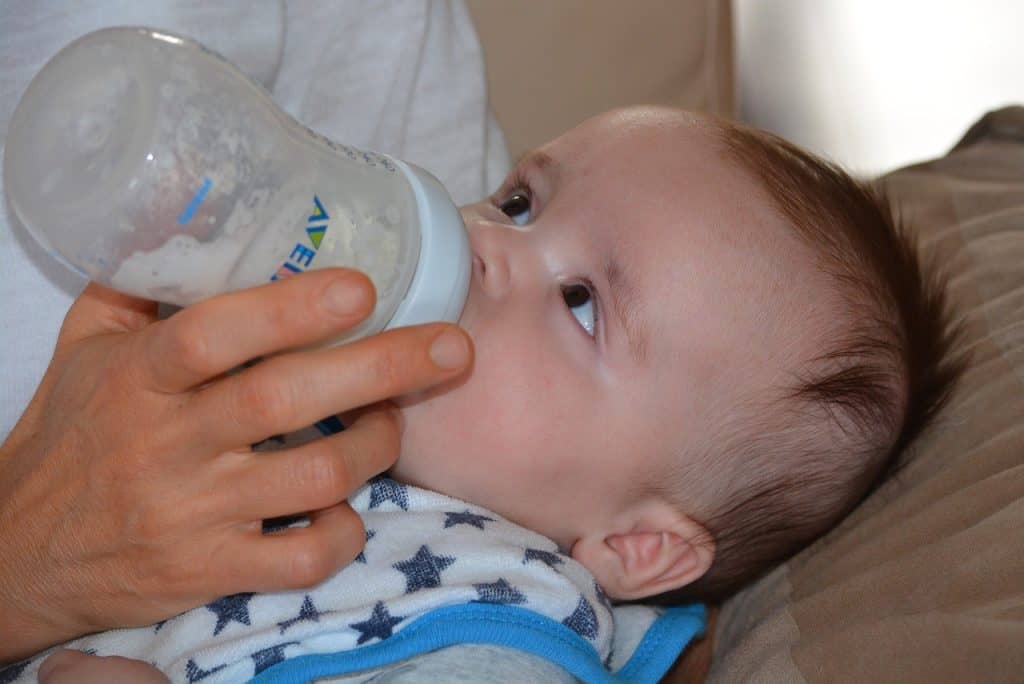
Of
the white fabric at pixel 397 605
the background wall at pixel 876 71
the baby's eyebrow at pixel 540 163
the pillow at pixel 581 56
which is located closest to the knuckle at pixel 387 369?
the white fabric at pixel 397 605

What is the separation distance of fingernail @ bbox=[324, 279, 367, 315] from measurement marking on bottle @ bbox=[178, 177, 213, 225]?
0.38ft

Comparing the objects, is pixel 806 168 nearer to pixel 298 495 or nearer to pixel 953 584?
pixel 953 584

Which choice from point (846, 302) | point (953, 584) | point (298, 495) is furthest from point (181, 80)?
point (953, 584)

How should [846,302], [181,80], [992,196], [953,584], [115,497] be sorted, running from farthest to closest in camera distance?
[992,196], [846,302], [953,584], [115,497], [181,80]

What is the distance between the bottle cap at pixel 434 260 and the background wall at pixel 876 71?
91.0 inches

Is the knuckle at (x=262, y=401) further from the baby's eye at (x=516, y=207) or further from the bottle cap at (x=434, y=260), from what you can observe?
the baby's eye at (x=516, y=207)

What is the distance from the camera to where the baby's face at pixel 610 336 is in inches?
45.6

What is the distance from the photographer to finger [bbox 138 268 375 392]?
0.88 meters

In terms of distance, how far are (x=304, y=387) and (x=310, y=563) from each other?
0.17 metres

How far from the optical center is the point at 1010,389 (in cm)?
132

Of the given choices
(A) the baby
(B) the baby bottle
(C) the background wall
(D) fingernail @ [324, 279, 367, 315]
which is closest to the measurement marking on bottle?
(B) the baby bottle

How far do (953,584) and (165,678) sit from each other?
78 centimetres

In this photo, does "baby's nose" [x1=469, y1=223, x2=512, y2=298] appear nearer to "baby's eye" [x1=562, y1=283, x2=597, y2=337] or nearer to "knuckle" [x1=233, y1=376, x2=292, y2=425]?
"baby's eye" [x1=562, y1=283, x2=597, y2=337]

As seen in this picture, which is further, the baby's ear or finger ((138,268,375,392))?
the baby's ear
